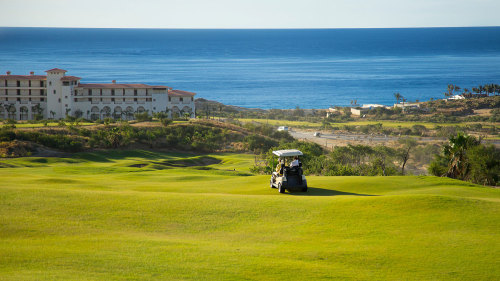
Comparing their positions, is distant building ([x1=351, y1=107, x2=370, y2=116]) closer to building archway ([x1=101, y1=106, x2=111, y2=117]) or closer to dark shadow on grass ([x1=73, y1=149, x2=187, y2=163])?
building archway ([x1=101, y1=106, x2=111, y2=117])

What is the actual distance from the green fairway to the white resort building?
70.7 m

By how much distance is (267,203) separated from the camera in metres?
20.3

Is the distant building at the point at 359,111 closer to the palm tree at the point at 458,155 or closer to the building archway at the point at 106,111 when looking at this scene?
the building archway at the point at 106,111

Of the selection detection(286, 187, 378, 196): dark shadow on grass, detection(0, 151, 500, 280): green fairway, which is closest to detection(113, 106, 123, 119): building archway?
detection(286, 187, 378, 196): dark shadow on grass

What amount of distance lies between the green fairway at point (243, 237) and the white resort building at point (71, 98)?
232 feet

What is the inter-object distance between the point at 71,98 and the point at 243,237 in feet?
259

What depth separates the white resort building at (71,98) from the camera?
89438 mm

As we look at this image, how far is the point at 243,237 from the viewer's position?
16453 millimetres

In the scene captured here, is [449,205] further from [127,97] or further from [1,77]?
[1,77]

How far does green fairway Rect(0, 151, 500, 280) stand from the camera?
13266mm

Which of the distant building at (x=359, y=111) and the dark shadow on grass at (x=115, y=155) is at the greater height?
the distant building at (x=359, y=111)

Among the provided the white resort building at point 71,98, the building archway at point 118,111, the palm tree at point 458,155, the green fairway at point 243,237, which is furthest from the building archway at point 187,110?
the green fairway at point 243,237

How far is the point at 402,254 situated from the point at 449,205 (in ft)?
19.4

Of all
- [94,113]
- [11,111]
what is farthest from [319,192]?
[11,111]
